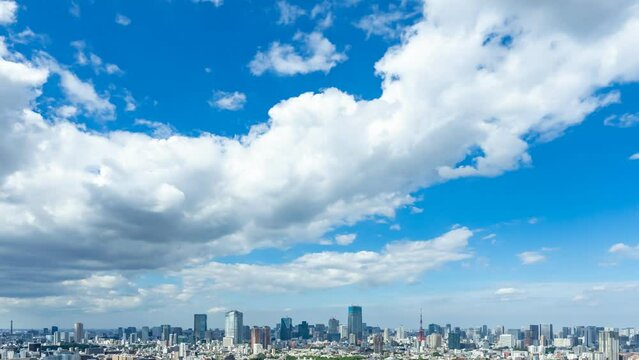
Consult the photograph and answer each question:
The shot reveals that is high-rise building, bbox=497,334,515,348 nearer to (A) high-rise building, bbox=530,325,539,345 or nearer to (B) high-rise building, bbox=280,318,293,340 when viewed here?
(A) high-rise building, bbox=530,325,539,345

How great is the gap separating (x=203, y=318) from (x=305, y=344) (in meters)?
34.6

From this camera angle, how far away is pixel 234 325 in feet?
464

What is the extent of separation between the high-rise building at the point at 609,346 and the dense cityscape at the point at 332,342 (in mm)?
14

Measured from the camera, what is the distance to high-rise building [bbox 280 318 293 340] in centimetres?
15491

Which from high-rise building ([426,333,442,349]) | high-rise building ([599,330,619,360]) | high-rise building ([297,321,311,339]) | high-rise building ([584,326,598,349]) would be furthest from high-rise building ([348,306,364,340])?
high-rise building ([599,330,619,360])

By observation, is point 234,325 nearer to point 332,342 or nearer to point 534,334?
point 332,342

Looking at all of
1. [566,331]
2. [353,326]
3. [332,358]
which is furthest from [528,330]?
[332,358]

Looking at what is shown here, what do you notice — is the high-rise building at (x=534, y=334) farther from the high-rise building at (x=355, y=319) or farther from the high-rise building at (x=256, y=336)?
the high-rise building at (x=256, y=336)

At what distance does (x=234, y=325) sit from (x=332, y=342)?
26.6 m

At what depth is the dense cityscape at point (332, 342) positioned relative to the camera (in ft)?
317

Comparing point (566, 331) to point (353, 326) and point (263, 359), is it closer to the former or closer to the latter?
point (353, 326)

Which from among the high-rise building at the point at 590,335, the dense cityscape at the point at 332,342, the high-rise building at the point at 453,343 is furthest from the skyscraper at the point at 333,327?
the high-rise building at the point at 590,335

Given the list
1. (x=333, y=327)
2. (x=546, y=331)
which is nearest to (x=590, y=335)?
(x=546, y=331)

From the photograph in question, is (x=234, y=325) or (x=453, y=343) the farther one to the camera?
(x=234, y=325)
